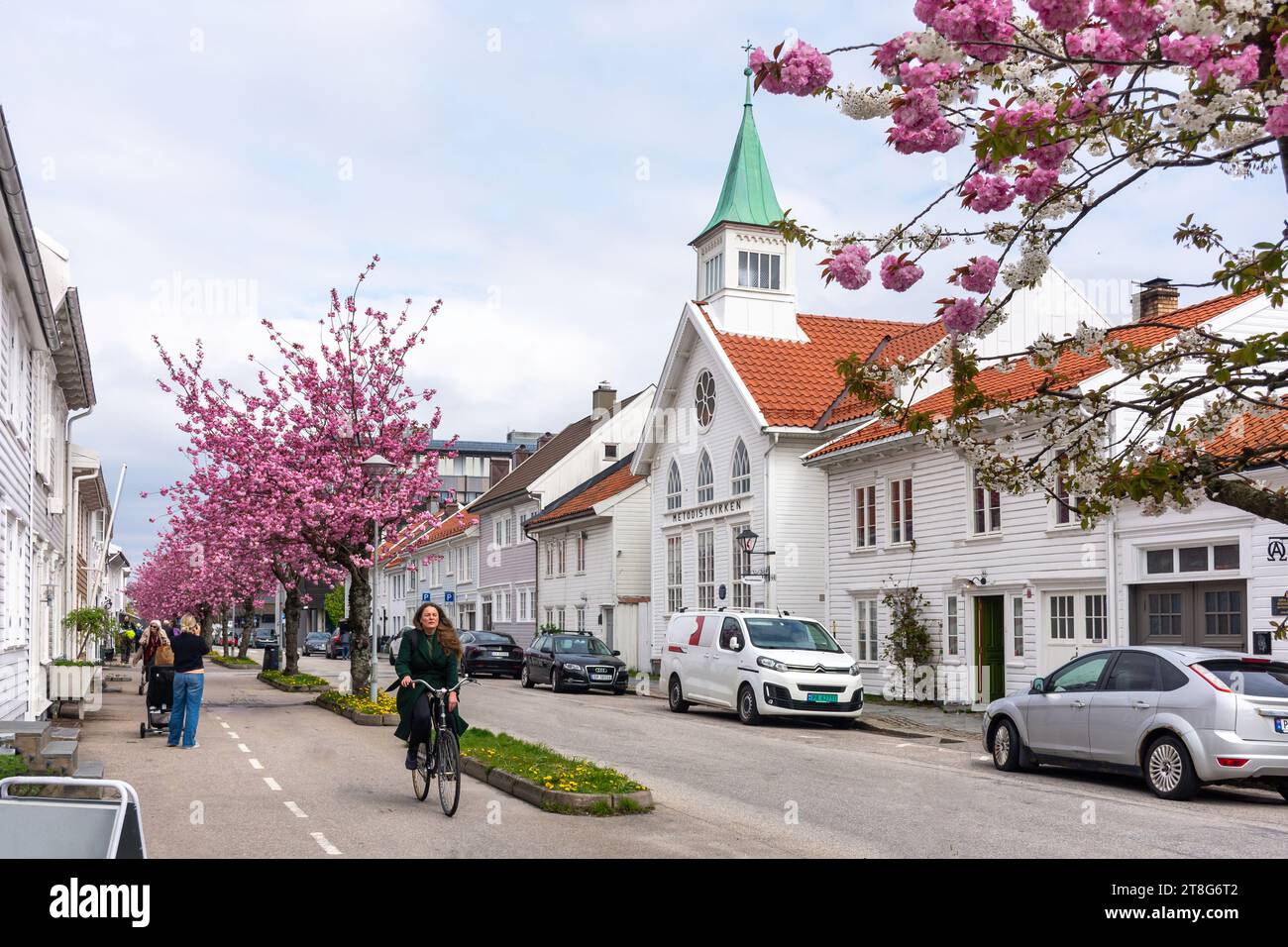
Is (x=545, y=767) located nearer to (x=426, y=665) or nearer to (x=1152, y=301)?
(x=426, y=665)

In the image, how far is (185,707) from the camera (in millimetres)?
17812

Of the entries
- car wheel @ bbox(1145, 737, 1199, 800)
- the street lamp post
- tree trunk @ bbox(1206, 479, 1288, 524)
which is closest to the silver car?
car wheel @ bbox(1145, 737, 1199, 800)

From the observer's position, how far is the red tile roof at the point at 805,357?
33844mm

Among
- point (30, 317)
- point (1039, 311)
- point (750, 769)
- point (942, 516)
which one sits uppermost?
point (1039, 311)

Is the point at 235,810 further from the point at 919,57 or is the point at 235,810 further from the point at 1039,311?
the point at 1039,311

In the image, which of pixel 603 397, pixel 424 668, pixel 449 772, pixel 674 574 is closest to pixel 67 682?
pixel 424 668

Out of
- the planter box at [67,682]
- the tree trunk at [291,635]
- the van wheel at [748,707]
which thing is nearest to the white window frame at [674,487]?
the tree trunk at [291,635]

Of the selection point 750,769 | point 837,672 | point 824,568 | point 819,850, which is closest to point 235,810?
point 819,850

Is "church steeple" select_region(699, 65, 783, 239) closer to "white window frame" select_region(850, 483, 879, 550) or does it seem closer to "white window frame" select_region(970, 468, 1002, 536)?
"white window frame" select_region(850, 483, 879, 550)

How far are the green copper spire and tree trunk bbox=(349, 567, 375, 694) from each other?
669 inches

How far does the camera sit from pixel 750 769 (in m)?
15.5

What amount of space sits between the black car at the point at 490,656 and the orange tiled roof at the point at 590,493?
17.9 ft
